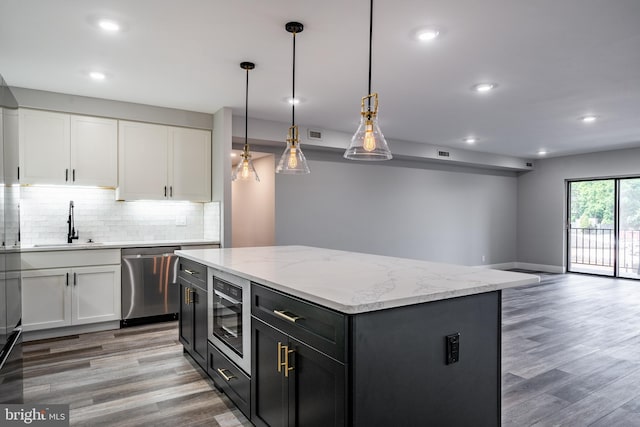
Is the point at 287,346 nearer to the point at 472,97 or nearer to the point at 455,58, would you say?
the point at 455,58

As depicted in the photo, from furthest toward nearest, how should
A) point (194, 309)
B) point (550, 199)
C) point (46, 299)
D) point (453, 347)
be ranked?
point (550, 199) → point (46, 299) → point (194, 309) → point (453, 347)

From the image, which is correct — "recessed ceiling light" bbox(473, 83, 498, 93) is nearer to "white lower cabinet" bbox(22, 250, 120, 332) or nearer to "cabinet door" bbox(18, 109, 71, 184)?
"white lower cabinet" bbox(22, 250, 120, 332)

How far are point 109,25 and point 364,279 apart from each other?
252 centimetres

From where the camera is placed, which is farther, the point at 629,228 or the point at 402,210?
the point at 629,228

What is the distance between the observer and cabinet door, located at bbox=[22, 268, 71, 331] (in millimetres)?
3879

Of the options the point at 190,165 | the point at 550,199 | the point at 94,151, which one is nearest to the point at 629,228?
the point at 550,199

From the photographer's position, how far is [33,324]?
3.90m

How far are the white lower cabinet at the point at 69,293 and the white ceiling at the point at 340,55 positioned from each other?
1905mm

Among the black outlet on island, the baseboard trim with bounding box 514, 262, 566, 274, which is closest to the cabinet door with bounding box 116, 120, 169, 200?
the black outlet on island

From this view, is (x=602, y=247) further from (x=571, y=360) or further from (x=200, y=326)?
(x=200, y=326)

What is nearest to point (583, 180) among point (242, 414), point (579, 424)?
point (579, 424)

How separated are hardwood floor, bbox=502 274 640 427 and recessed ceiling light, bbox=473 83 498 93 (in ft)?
8.55

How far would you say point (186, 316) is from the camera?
3.37m

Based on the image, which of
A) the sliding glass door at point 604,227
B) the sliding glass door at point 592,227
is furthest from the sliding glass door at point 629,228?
the sliding glass door at point 592,227
